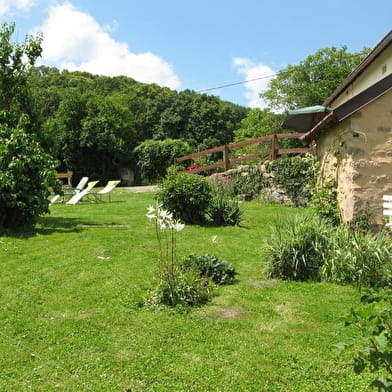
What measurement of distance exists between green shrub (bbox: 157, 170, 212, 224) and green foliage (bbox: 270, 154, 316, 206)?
12.6 feet

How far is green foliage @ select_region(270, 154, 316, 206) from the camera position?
11445mm

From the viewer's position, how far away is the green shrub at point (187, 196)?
27.7 feet

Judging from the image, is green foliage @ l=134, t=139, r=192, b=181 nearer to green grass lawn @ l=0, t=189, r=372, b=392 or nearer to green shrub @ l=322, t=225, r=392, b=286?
green grass lawn @ l=0, t=189, r=372, b=392

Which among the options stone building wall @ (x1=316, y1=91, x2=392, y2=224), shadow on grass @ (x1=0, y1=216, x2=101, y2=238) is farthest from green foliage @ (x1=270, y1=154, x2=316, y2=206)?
shadow on grass @ (x1=0, y1=216, x2=101, y2=238)

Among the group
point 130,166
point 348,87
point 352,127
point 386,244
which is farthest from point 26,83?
point 130,166

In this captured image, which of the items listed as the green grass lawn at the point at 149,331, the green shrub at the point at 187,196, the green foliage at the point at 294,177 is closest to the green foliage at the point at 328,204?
the green grass lawn at the point at 149,331

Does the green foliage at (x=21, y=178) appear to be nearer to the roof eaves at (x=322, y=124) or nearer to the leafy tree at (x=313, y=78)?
the roof eaves at (x=322, y=124)

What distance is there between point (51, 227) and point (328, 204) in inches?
217

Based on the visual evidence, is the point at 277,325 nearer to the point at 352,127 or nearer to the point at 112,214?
the point at 352,127

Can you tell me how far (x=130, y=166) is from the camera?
95.2ft

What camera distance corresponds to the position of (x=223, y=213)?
8.78 metres

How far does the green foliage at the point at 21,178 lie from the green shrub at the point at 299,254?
15.7 feet

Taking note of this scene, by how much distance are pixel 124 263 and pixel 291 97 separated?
26.0 metres

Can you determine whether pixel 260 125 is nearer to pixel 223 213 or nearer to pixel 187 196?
pixel 223 213
